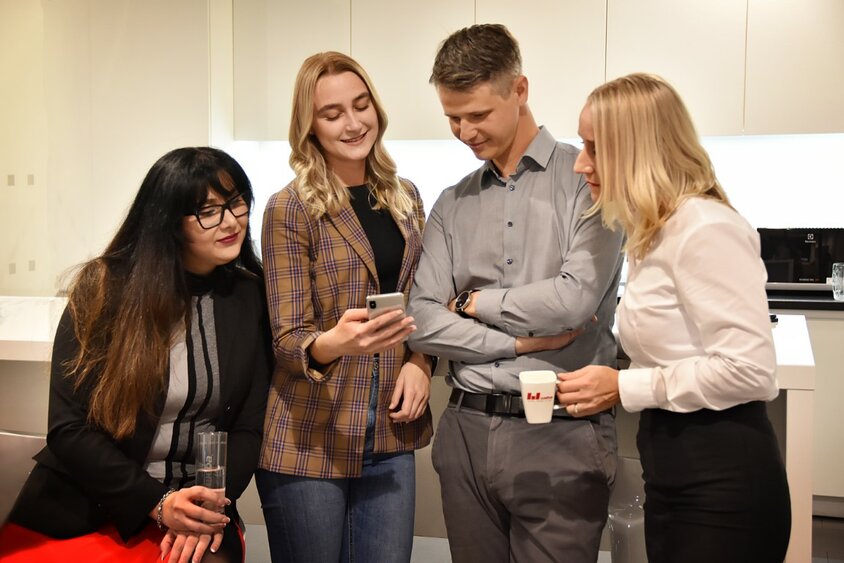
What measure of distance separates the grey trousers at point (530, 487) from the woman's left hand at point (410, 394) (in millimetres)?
138

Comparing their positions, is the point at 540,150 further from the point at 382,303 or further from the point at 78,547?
the point at 78,547

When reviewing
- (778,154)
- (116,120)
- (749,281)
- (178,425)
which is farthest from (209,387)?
(778,154)

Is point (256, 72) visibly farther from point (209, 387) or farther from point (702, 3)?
point (209, 387)

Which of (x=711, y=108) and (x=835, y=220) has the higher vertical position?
(x=711, y=108)

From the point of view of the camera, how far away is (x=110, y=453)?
173 centimetres

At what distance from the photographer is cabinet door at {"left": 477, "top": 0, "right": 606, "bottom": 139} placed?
4.30 meters

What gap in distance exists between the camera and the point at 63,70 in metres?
3.31

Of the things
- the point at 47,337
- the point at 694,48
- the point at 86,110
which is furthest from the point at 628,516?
the point at 694,48

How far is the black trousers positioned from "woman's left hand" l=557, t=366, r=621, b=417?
121mm

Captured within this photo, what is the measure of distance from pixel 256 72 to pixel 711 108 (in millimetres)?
2414

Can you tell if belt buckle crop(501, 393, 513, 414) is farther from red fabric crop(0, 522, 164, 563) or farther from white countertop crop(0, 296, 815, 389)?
red fabric crop(0, 522, 164, 563)

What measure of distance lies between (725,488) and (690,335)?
10.0 inches

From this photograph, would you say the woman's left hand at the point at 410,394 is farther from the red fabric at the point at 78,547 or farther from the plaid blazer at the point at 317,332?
the red fabric at the point at 78,547

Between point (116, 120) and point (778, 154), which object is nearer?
point (116, 120)
